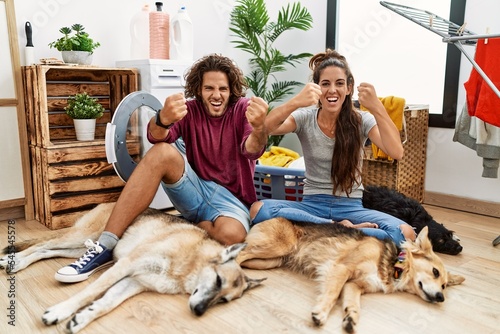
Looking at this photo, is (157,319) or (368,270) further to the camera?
(368,270)

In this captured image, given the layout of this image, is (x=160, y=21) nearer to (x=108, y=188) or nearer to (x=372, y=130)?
(x=108, y=188)

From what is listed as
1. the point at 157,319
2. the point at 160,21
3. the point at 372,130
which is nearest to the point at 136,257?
the point at 157,319

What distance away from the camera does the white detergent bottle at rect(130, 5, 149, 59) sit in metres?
3.40

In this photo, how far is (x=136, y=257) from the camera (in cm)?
184

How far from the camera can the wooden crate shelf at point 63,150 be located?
9.53 ft

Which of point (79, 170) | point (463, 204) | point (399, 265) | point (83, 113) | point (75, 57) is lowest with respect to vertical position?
point (463, 204)

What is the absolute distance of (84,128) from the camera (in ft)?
10.2

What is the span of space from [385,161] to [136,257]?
2.29m

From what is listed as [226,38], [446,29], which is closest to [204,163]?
[446,29]

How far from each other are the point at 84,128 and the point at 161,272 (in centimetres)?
166

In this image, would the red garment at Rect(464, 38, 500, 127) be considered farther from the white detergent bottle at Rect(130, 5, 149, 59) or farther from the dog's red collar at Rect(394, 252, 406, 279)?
the white detergent bottle at Rect(130, 5, 149, 59)

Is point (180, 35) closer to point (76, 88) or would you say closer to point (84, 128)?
point (76, 88)

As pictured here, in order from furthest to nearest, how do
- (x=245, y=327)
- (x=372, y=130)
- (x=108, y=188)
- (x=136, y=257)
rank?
(x=108, y=188) < (x=372, y=130) < (x=136, y=257) < (x=245, y=327)

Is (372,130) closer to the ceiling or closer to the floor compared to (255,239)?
closer to the ceiling
